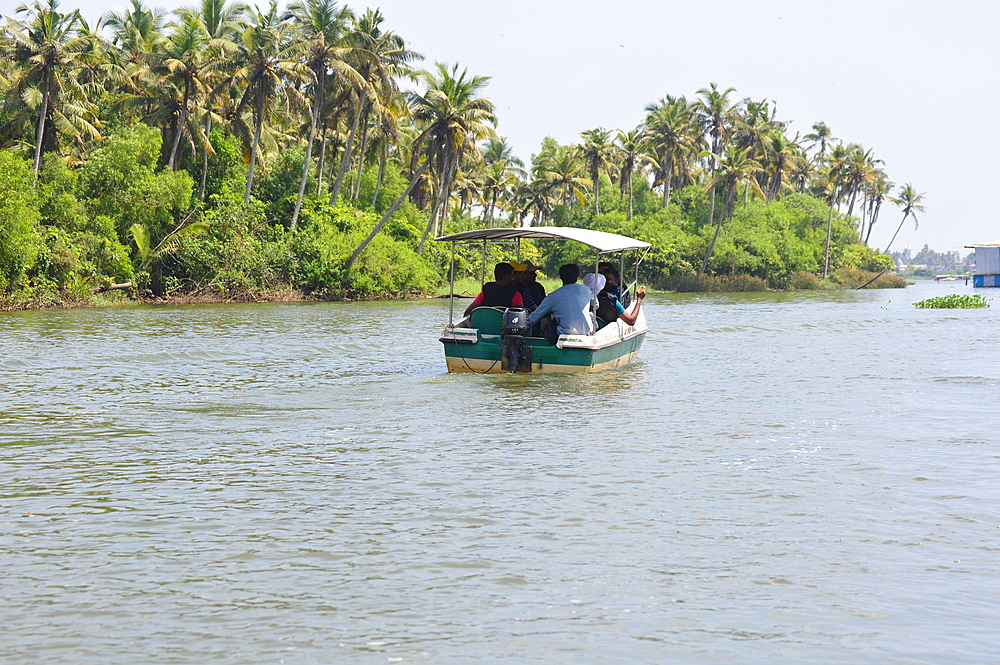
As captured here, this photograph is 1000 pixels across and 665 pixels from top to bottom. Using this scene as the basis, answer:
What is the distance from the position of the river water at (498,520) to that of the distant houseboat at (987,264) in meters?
82.1

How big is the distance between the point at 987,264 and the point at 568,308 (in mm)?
87960

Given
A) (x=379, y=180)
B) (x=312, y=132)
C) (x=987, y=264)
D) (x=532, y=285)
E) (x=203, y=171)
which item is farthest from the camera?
(x=987, y=264)

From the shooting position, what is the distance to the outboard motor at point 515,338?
16641mm

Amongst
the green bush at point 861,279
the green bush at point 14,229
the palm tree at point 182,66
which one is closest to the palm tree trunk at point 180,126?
the palm tree at point 182,66

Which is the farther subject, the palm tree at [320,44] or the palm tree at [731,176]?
the palm tree at [731,176]

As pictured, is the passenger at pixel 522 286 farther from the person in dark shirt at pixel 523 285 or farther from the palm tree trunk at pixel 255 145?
the palm tree trunk at pixel 255 145

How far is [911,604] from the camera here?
234 inches

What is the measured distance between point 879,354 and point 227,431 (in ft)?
51.4

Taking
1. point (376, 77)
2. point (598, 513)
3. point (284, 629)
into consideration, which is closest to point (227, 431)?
point (598, 513)

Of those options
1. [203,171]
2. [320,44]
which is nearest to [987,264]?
[320,44]

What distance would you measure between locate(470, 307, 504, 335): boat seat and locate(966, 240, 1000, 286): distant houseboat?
83.5m

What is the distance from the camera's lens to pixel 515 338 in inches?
661

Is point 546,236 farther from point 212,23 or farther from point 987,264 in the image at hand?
point 987,264

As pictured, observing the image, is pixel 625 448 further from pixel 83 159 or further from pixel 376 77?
pixel 376 77
